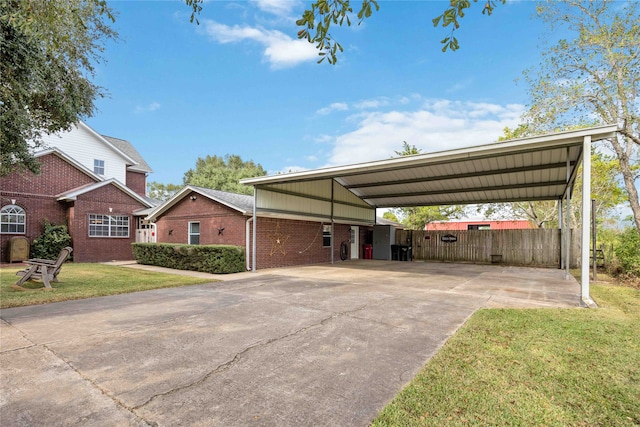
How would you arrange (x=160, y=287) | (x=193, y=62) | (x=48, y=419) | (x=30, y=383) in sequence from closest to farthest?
(x=48, y=419), (x=30, y=383), (x=160, y=287), (x=193, y=62)

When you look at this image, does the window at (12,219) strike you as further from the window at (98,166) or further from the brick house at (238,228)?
the window at (98,166)

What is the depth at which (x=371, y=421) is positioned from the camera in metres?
2.54

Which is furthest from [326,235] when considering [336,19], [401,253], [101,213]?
[336,19]

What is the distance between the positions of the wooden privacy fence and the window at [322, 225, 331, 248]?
523 centimetres

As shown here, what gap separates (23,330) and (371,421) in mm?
5275

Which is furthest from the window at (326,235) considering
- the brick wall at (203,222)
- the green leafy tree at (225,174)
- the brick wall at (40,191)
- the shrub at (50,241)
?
the green leafy tree at (225,174)

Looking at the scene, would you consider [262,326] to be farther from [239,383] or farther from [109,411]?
[109,411]

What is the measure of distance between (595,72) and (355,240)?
45.0ft

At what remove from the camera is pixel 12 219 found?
14852 mm

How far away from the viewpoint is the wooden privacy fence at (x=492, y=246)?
1619cm

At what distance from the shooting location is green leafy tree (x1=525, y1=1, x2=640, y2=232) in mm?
12977

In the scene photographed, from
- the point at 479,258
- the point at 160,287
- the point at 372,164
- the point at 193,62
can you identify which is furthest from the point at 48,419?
the point at 479,258

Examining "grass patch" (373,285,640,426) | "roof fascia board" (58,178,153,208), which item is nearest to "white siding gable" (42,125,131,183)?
"roof fascia board" (58,178,153,208)

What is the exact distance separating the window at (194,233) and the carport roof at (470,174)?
3.88m
